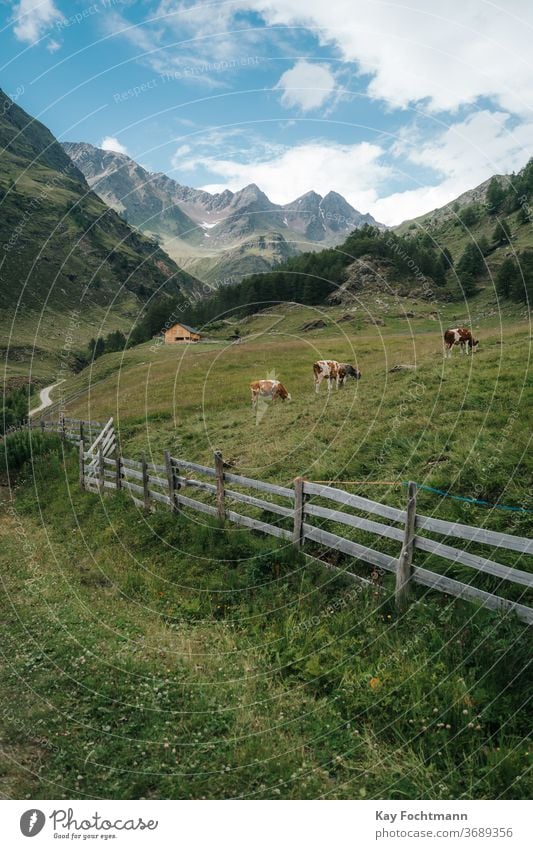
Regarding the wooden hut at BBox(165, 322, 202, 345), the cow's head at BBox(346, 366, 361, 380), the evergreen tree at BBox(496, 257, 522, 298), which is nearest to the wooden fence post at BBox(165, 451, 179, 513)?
the cow's head at BBox(346, 366, 361, 380)

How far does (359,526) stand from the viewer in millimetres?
7562

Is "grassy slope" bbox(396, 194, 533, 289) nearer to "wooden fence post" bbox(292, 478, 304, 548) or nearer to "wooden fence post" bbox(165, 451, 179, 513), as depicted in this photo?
"wooden fence post" bbox(165, 451, 179, 513)

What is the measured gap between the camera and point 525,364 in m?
16.1

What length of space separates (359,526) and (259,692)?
292cm

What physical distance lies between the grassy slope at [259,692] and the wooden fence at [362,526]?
385 millimetres

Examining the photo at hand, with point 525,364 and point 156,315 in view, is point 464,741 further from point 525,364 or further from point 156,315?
point 156,315

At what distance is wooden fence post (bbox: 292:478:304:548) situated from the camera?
8930 millimetres

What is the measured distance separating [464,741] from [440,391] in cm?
1238

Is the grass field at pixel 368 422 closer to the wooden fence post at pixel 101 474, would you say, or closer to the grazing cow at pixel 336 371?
the grazing cow at pixel 336 371

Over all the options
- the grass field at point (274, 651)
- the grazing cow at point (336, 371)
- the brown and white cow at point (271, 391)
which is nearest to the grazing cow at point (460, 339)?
the grazing cow at point (336, 371)

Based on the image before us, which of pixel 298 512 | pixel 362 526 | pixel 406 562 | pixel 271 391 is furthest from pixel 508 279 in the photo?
pixel 406 562

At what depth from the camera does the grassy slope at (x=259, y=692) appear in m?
4.72

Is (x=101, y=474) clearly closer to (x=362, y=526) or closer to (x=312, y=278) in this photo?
(x=362, y=526)
